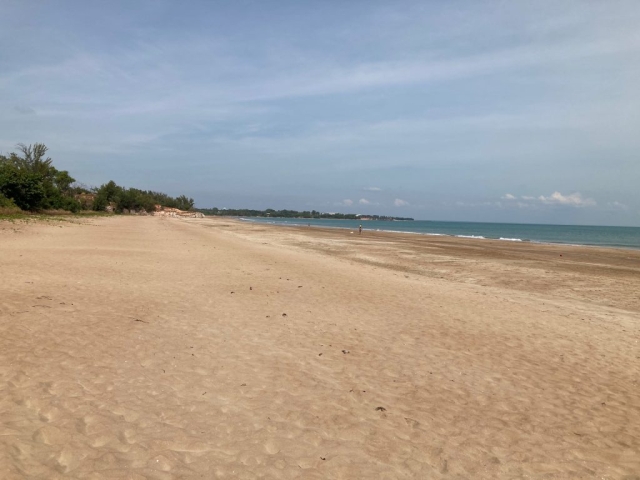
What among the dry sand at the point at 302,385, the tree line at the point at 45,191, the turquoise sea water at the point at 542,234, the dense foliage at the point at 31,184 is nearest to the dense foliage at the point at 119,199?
the tree line at the point at 45,191

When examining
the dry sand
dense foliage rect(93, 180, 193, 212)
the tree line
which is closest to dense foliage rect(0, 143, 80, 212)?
the tree line

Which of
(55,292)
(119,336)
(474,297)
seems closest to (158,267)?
(55,292)

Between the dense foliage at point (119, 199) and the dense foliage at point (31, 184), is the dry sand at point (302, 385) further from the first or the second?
the dense foliage at point (119, 199)

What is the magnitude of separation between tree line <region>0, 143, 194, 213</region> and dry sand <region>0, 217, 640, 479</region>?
4647cm

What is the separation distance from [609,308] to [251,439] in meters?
11.6

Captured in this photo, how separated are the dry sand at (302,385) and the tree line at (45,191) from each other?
46471 mm

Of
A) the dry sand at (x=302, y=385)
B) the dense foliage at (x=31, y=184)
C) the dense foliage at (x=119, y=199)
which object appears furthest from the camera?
the dense foliage at (x=119, y=199)

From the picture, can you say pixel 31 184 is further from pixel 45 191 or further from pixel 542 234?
pixel 542 234

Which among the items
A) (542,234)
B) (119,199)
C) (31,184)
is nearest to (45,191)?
(31,184)

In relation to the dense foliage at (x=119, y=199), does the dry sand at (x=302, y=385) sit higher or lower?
lower

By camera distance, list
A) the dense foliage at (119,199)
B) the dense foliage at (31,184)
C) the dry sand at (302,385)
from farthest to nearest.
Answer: the dense foliage at (119,199) → the dense foliage at (31,184) → the dry sand at (302,385)

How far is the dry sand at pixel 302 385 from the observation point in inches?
149

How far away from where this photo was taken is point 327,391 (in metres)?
5.24

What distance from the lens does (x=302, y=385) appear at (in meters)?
5.36
